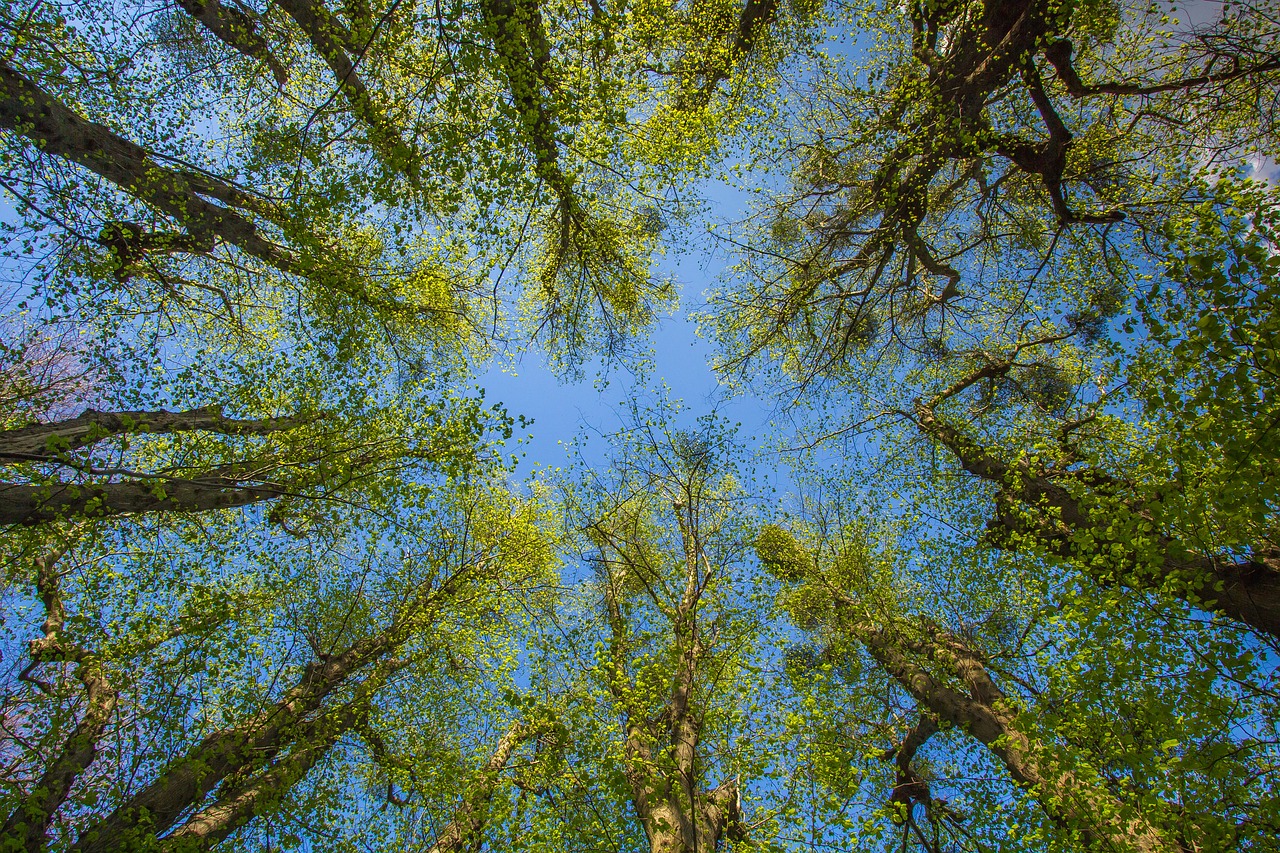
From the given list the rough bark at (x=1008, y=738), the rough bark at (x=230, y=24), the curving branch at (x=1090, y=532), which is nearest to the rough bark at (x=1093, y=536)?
the curving branch at (x=1090, y=532)

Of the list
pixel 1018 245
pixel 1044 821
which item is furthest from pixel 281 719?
pixel 1018 245

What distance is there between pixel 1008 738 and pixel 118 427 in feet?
46.3

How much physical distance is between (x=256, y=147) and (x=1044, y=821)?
17.9 metres

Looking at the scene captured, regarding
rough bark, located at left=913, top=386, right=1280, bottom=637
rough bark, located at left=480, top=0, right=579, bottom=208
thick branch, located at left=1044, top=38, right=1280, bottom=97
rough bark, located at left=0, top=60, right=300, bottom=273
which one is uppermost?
thick branch, located at left=1044, top=38, right=1280, bottom=97

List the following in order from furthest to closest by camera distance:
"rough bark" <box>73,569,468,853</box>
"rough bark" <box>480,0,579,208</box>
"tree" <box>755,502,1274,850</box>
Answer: "rough bark" <box>480,0,579,208</box> → "rough bark" <box>73,569,468,853</box> → "tree" <box>755,502,1274,850</box>

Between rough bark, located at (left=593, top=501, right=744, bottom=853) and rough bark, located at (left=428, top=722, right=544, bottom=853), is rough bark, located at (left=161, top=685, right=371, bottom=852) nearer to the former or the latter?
rough bark, located at (left=428, top=722, right=544, bottom=853)

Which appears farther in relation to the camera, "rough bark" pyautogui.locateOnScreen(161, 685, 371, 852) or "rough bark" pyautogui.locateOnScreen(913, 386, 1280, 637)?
"rough bark" pyautogui.locateOnScreen(161, 685, 371, 852)

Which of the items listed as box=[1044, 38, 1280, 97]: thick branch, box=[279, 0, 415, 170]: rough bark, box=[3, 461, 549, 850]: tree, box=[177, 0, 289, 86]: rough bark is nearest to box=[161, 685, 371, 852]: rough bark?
box=[3, 461, 549, 850]: tree

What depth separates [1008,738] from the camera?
24.5 feet

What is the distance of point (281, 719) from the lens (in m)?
7.92

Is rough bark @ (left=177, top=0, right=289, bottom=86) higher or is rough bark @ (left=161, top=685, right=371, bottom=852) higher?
rough bark @ (left=177, top=0, right=289, bottom=86)

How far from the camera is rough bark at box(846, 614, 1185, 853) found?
5465 mm

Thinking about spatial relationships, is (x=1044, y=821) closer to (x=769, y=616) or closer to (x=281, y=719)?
(x=769, y=616)

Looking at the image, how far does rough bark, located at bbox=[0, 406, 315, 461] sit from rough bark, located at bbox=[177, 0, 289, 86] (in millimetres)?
7453
